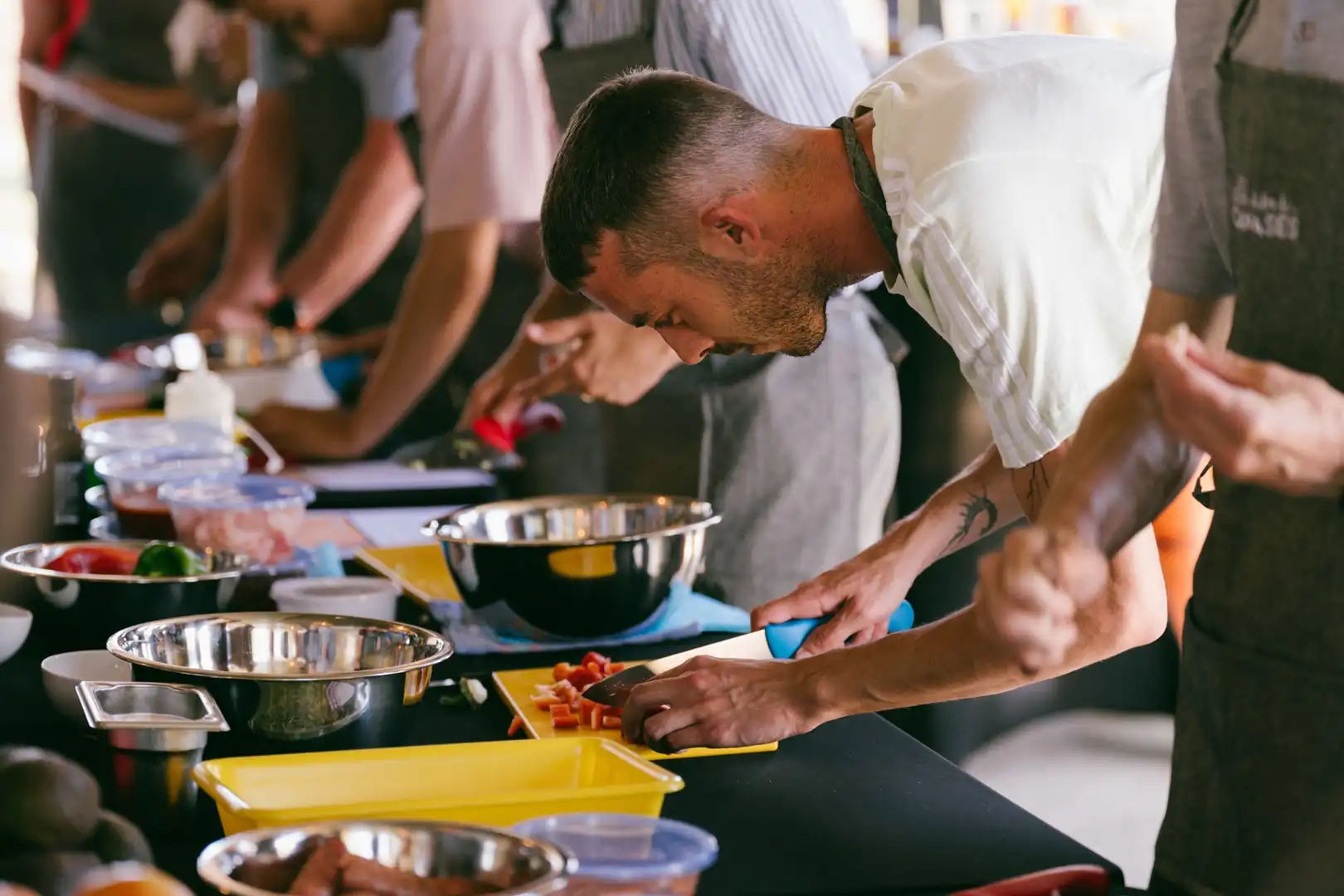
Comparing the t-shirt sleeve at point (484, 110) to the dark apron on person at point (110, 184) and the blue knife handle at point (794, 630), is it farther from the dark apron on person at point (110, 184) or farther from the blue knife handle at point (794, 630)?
the dark apron on person at point (110, 184)

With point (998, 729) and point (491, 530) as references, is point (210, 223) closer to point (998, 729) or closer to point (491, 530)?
point (998, 729)

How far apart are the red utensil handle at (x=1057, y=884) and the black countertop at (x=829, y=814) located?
0.03 meters

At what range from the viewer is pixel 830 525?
280 centimetres

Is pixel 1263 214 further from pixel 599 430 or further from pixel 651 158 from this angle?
pixel 599 430

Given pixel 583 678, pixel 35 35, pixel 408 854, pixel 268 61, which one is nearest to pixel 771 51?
pixel 583 678

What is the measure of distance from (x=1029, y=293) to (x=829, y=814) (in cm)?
54

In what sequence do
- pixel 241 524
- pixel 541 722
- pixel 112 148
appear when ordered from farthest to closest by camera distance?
pixel 112 148 → pixel 241 524 → pixel 541 722

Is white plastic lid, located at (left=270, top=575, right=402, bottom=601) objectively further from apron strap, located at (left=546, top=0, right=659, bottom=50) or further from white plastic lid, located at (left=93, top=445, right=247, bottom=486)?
apron strap, located at (left=546, top=0, right=659, bottom=50)

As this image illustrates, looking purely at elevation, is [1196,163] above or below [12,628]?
above

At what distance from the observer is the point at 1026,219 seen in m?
1.59

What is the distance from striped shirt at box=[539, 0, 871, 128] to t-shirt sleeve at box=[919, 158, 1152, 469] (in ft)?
3.11

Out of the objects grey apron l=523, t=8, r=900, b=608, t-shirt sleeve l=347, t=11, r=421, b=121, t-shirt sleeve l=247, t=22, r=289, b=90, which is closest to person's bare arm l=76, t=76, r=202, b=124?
t-shirt sleeve l=247, t=22, r=289, b=90

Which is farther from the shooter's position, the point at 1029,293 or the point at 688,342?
the point at 688,342

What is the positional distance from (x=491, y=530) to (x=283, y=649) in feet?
1.69
